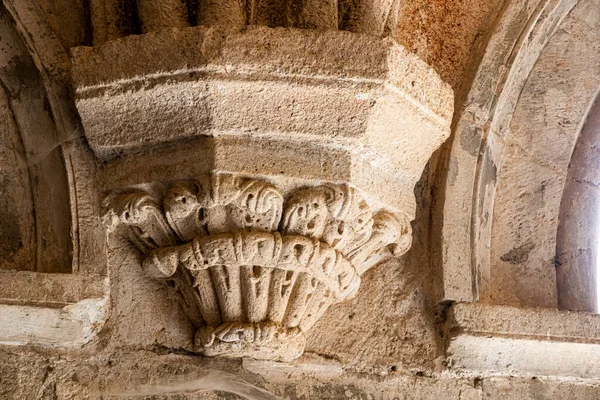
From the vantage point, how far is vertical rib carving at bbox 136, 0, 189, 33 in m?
2.29

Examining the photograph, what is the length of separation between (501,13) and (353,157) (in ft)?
2.17

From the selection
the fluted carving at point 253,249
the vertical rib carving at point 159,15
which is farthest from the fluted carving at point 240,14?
the fluted carving at point 253,249

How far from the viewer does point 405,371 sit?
8.23ft

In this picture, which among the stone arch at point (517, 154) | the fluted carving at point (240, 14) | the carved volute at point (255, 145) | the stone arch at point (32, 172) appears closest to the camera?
the carved volute at point (255, 145)

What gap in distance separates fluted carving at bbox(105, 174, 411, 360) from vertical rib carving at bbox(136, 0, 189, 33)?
0.38 meters

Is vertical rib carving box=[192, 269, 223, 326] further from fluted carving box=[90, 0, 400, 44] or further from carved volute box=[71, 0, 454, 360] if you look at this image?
fluted carving box=[90, 0, 400, 44]

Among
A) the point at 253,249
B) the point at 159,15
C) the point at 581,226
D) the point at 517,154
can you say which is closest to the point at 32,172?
the point at 159,15

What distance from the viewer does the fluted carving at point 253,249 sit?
2.23m

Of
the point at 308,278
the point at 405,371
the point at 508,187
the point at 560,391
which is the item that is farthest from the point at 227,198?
the point at 560,391

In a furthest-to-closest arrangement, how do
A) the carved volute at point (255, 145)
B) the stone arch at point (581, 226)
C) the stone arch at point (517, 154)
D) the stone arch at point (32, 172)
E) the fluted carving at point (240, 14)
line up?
the stone arch at point (581, 226) → the stone arch at point (517, 154) → the stone arch at point (32, 172) → the fluted carving at point (240, 14) → the carved volute at point (255, 145)

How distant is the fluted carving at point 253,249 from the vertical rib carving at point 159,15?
A: 0.38 meters

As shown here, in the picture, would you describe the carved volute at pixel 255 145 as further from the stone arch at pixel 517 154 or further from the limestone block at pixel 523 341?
the limestone block at pixel 523 341

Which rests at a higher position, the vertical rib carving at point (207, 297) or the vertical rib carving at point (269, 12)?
the vertical rib carving at point (269, 12)

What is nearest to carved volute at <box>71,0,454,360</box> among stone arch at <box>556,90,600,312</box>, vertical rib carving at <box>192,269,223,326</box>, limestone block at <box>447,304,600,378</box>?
vertical rib carving at <box>192,269,223,326</box>
